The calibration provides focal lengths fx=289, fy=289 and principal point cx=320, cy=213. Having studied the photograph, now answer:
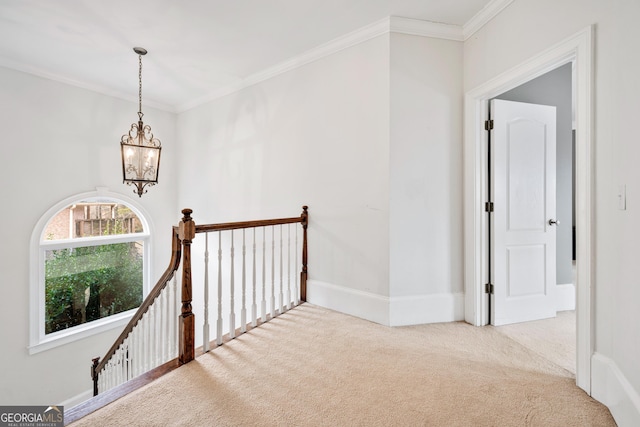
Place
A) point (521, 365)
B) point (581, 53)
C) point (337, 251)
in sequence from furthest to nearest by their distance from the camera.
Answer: point (337, 251) → point (521, 365) → point (581, 53)

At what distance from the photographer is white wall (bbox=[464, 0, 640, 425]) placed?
1290 millimetres

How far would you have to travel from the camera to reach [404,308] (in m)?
2.55

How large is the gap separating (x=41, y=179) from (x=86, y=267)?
125 cm

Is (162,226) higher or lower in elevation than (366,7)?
lower

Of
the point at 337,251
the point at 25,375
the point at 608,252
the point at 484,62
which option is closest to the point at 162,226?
the point at 25,375

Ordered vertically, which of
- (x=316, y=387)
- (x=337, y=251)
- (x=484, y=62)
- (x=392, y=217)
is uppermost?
(x=484, y=62)

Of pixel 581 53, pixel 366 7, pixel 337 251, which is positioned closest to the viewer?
pixel 581 53

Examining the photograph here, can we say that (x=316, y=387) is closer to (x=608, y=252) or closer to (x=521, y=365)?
(x=521, y=365)

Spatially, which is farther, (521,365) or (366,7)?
(366,7)

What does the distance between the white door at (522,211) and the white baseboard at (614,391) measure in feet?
3.27

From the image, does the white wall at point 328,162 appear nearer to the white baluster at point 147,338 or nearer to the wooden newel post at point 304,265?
the wooden newel post at point 304,265

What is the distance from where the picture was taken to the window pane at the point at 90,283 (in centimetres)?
365

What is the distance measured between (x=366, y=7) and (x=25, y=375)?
17.1ft

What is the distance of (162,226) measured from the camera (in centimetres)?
464
